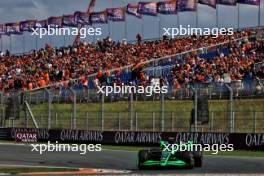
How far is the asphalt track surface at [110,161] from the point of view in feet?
51.9

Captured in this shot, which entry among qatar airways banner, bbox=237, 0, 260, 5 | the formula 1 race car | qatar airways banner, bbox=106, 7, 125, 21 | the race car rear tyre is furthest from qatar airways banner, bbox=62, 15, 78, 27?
the race car rear tyre

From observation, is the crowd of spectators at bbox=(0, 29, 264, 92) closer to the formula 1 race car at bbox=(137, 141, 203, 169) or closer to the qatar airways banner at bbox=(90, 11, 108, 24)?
the qatar airways banner at bbox=(90, 11, 108, 24)

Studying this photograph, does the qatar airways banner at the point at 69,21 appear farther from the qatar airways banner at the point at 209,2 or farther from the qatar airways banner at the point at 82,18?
the qatar airways banner at the point at 209,2

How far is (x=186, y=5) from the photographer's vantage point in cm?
4591

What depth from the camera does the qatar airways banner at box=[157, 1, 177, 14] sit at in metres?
47.6

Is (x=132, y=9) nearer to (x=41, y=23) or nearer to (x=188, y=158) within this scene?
(x=41, y=23)

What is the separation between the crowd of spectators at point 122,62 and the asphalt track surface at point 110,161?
513cm

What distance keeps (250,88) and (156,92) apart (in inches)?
132

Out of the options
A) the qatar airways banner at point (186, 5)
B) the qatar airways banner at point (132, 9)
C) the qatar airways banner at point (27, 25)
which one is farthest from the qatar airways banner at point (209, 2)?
the qatar airways banner at point (27, 25)

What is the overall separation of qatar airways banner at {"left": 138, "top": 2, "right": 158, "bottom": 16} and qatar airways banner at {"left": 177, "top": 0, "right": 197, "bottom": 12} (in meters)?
→ 4.08

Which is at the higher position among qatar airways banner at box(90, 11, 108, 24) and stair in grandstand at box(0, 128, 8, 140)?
qatar airways banner at box(90, 11, 108, 24)

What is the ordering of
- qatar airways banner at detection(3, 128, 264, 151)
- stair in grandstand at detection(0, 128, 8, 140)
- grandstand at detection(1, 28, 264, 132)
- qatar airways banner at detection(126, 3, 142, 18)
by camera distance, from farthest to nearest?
qatar airways banner at detection(126, 3, 142, 18) → stair in grandstand at detection(0, 128, 8, 140) → grandstand at detection(1, 28, 264, 132) → qatar airways banner at detection(3, 128, 264, 151)

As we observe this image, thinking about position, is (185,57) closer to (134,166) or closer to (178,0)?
(178,0)

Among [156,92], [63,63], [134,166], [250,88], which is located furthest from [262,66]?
[63,63]
